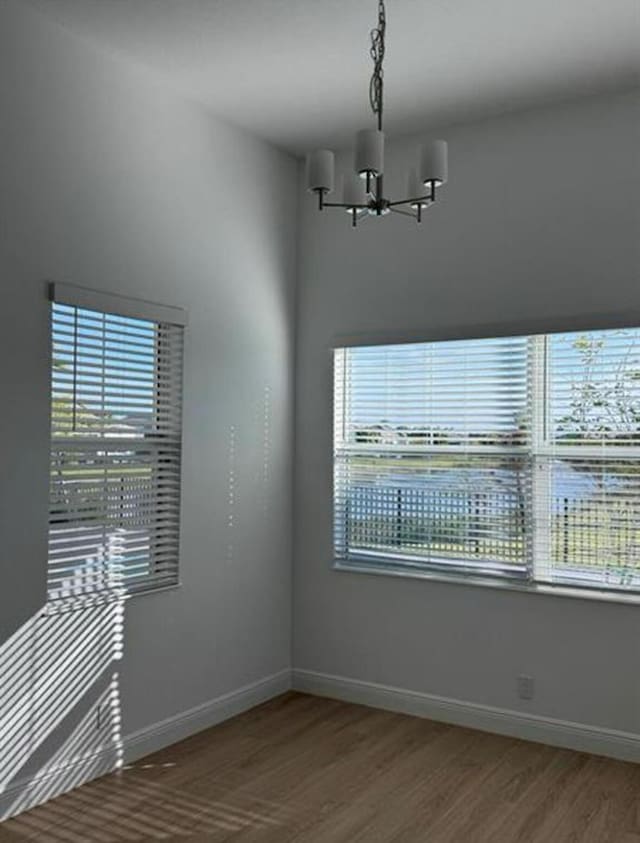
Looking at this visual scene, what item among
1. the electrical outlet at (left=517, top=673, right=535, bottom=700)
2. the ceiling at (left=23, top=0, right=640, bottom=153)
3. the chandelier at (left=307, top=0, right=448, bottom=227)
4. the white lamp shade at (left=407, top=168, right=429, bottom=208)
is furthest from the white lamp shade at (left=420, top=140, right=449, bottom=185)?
the electrical outlet at (left=517, top=673, right=535, bottom=700)

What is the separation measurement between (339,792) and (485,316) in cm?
238

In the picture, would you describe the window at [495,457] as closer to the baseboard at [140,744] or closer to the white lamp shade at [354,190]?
the baseboard at [140,744]

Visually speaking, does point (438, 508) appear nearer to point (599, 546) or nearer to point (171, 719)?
point (599, 546)

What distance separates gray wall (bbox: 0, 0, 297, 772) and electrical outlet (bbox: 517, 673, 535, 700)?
1.40 metres

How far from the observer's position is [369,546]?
14.8 ft

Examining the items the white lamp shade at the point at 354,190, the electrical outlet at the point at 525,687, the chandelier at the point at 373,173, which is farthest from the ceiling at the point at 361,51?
the electrical outlet at the point at 525,687

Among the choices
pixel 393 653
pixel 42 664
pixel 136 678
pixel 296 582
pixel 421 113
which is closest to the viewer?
pixel 42 664

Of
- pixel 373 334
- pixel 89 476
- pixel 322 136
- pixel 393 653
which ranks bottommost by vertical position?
pixel 393 653

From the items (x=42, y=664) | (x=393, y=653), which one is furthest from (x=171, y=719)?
(x=393, y=653)

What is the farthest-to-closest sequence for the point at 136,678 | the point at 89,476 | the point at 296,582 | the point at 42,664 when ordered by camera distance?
1. the point at 296,582
2. the point at 136,678
3. the point at 89,476
4. the point at 42,664

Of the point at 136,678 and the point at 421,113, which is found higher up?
the point at 421,113

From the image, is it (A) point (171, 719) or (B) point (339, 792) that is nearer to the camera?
(B) point (339, 792)

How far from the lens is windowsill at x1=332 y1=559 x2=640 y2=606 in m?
3.78

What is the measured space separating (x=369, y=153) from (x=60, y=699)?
251 centimetres
